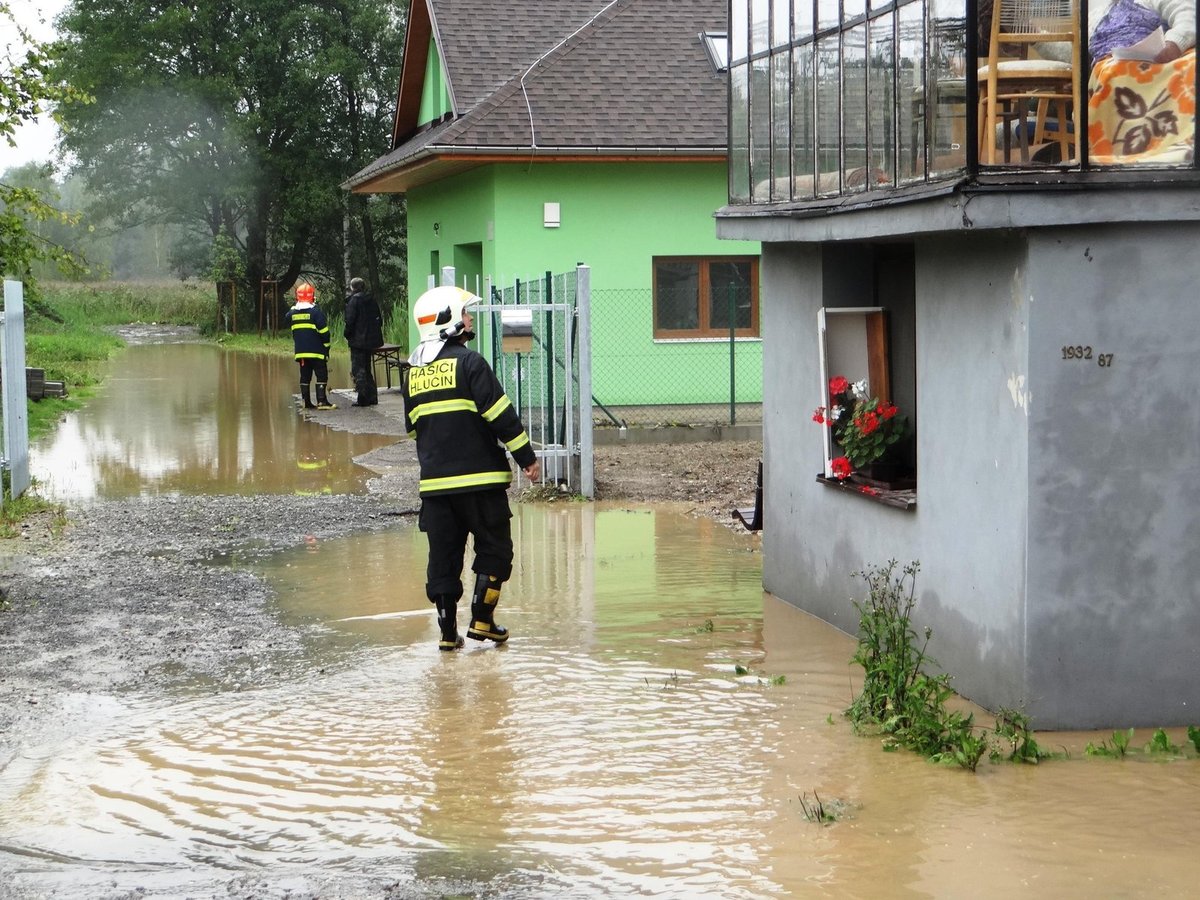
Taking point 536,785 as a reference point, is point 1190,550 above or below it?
above

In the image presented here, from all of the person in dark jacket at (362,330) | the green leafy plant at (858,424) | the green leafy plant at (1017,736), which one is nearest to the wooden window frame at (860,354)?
the green leafy plant at (858,424)

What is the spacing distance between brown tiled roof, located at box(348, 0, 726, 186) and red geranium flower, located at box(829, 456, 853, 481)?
12.4 metres

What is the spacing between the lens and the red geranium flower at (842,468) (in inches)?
356

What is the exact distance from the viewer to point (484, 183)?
22281mm

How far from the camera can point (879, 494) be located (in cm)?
855

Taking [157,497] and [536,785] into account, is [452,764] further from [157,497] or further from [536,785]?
[157,497]

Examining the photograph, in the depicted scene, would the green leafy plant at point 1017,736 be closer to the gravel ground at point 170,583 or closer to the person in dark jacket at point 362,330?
the gravel ground at point 170,583

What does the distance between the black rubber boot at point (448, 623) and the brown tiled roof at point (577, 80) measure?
1257 cm

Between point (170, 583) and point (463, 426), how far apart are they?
10.9 feet

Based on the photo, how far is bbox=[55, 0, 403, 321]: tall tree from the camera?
149ft

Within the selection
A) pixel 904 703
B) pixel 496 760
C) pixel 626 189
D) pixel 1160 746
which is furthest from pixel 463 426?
pixel 626 189

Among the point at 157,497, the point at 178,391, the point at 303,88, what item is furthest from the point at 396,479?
the point at 303,88

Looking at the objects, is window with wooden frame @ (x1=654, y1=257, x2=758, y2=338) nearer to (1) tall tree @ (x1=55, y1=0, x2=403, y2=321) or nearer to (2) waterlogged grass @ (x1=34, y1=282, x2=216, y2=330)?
(1) tall tree @ (x1=55, y1=0, x2=403, y2=321)

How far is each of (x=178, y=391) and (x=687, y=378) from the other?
34.0 ft
